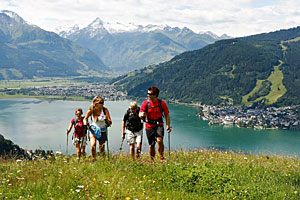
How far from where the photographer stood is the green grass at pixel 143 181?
6.06 meters

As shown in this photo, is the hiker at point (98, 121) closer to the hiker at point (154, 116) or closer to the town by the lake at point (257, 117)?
the hiker at point (154, 116)

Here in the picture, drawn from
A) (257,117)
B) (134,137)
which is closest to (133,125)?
(134,137)

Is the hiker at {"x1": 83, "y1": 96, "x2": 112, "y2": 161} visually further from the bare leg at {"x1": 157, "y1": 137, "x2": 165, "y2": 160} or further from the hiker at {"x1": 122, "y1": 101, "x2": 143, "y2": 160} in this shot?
the bare leg at {"x1": 157, "y1": 137, "x2": 165, "y2": 160}

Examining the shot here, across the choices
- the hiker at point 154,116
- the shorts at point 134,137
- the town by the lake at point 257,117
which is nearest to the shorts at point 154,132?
the hiker at point 154,116

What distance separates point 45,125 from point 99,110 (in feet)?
353

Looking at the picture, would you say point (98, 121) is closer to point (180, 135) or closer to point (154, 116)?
point (154, 116)

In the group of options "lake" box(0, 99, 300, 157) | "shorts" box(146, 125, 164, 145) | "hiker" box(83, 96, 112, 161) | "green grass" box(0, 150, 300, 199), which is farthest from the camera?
"lake" box(0, 99, 300, 157)

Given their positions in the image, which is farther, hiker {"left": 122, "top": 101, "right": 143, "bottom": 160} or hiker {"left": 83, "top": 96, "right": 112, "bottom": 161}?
hiker {"left": 122, "top": 101, "right": 143, "bottom": 160}

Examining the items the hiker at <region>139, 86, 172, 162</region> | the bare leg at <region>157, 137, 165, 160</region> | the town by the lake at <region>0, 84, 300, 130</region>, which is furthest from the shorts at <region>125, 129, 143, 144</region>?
the town by the lake at <region>0, 84, 300, 130</region>

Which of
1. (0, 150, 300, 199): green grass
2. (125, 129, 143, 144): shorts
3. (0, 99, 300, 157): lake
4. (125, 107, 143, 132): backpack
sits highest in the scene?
(125, 107, 143, 132): backpack

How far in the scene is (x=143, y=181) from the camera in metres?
7.09

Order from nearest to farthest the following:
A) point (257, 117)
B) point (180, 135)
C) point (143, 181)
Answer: point (143, 181)
point (180, 135)
point (257, 117)

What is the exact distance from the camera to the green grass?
6.06 metres

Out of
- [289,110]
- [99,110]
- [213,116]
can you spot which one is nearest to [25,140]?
[99,110]
